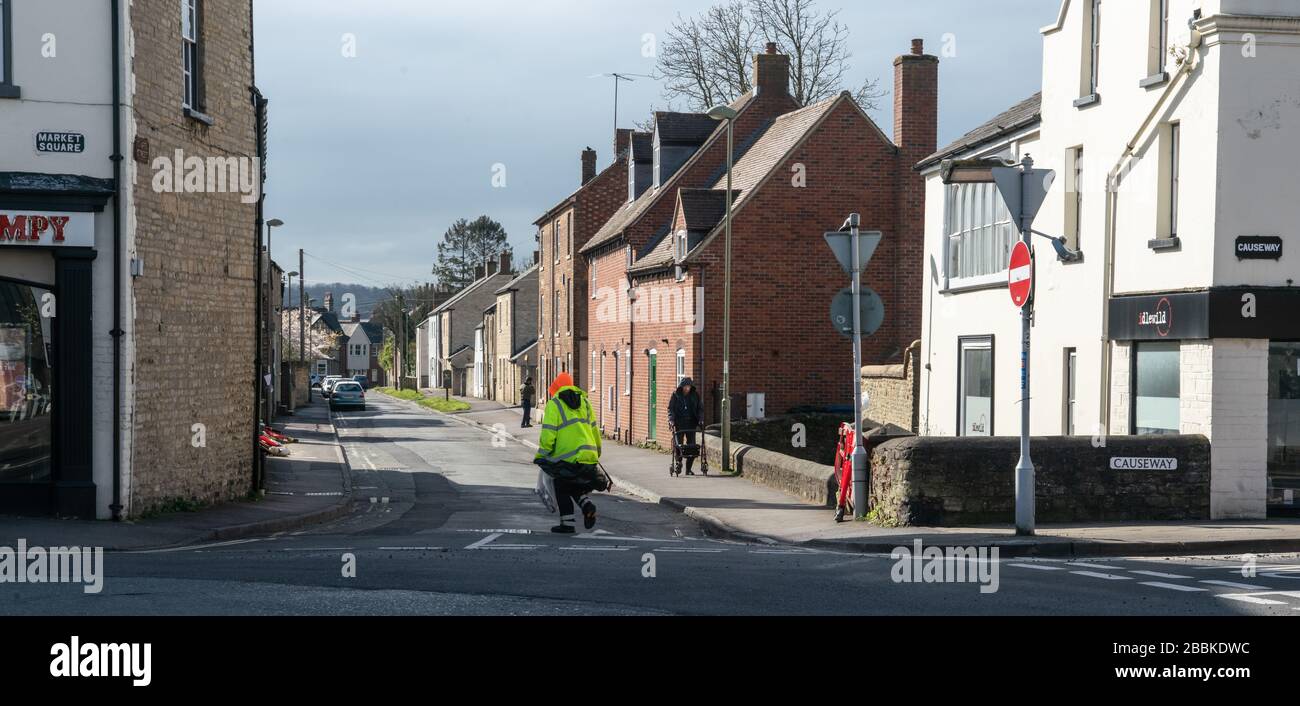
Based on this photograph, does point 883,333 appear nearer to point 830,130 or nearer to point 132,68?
point 830,130

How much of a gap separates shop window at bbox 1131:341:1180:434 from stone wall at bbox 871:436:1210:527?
1.03 metres

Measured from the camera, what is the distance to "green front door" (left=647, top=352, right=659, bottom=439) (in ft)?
114

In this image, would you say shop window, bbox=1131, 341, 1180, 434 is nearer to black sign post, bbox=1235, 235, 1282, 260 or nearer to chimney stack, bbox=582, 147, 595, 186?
black sign post, bbox=1235, 235, 1282, 260

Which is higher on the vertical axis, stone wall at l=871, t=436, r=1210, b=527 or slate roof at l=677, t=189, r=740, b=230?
slate roof at l=677, t=189, r=740, b=230

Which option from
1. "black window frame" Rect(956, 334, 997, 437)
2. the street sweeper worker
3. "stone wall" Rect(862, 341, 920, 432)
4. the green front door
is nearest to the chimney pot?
the green front door

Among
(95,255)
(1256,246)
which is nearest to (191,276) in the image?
(95,255)

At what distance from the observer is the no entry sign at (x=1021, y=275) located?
13.0 m

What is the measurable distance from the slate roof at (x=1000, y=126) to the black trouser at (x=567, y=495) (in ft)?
32.7

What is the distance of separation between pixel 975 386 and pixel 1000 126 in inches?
177

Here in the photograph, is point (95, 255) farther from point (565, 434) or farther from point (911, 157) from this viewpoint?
point (911, 157)

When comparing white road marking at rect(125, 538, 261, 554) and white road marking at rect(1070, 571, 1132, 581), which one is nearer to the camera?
white road marking at rect(1070, 571, 1132, 581)
